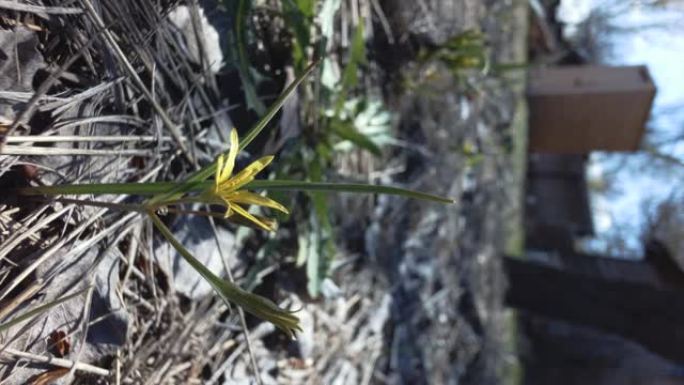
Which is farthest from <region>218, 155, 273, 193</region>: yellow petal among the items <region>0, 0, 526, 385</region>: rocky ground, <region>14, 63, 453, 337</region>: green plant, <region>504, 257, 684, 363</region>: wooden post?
<region>504, 257, 684, 363</region>: wooden post

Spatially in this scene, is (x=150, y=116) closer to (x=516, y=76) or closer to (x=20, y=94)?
(x=20, y=94)

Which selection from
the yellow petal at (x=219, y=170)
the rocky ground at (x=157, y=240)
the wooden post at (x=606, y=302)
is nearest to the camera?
the yellow petal at (x=219, y=170)

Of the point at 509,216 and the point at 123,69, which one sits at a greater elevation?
the point at 123,69

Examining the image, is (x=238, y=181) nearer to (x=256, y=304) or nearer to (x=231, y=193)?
(x=231, y=193)

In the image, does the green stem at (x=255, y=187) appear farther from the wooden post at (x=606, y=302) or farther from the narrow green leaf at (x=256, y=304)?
the wooden post at (x=606, y=302)

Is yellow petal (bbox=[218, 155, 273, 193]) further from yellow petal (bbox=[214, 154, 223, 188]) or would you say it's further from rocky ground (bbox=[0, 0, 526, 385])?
rocky ground (bbox=[0, 0, 526, 385])

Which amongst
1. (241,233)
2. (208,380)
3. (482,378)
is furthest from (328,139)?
(482,378)

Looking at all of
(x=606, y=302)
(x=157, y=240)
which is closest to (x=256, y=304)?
(x=157, y=240)

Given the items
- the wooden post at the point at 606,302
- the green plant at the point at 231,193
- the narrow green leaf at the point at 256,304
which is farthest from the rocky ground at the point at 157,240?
the wooden post at the point at 606,302

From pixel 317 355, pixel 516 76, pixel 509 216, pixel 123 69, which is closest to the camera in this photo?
pixel 123 69
